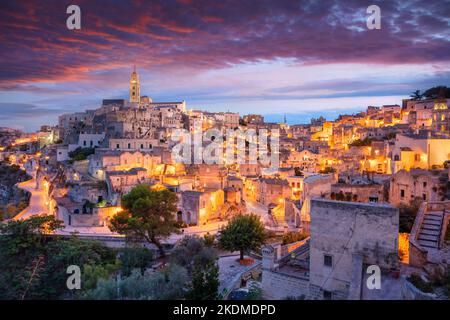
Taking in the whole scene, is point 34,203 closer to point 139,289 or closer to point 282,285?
point 139,289

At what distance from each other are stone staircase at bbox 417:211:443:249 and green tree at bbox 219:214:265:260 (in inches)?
307

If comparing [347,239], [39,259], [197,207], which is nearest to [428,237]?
[347,239]

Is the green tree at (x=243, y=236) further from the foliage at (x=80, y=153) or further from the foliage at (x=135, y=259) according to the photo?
the foliage at (x=80, y=153)

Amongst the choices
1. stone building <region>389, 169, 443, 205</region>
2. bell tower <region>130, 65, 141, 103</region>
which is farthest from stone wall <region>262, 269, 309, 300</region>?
bell tower <region>130, 65, 141, 103</region>

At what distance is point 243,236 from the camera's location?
62.7 ft

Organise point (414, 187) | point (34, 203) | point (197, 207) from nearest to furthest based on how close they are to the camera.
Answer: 1. point (414, 187)
2. point (197, 207)
3. point (34, 203)

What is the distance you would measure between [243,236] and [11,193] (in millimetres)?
38890

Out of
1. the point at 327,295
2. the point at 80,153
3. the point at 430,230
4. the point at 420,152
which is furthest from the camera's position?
the point at 80,153

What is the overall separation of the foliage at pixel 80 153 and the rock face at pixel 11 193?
709cm

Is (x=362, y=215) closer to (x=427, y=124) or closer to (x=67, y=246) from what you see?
(x=67, y=246)

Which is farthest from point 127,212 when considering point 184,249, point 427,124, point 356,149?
point 427,124

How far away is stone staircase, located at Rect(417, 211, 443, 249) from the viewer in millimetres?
14984

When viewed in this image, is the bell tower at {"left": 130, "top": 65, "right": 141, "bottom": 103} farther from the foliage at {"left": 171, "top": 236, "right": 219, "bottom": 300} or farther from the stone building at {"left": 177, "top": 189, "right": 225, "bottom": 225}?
the foliage at {"left": 171, "top": 236, "right": 219, "bottom": 300}

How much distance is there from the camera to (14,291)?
15328 mm
